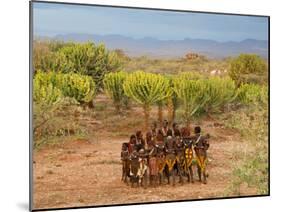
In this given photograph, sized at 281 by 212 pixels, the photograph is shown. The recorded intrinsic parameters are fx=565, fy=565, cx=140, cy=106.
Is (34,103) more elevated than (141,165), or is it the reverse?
(34,103)

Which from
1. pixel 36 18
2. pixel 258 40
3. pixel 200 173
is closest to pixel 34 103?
pixel 36 18

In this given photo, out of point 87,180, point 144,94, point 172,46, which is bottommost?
point 87,180

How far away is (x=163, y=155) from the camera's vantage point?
144 inches

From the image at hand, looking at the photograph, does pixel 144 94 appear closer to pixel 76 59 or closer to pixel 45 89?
pixel 76 59

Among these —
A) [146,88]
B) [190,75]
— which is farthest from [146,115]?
[190,75]

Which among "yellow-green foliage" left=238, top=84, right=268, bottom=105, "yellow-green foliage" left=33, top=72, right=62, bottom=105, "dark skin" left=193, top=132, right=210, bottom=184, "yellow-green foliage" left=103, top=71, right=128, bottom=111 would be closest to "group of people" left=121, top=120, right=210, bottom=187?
"dark skin" left=193, top=132, right=210, bottom=184

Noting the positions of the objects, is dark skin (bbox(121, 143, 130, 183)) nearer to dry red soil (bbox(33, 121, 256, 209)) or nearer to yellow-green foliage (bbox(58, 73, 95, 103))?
dry red soil (bbox(33, 121, 256, 209))

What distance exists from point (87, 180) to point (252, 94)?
128 centimetres

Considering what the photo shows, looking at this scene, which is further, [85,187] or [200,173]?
[200,173]

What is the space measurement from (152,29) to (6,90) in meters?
1.01
